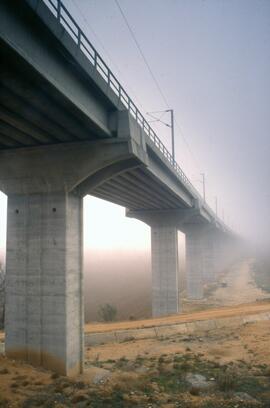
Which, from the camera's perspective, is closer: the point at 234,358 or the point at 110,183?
the point at 234,358

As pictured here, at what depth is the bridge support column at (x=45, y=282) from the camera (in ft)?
54.5

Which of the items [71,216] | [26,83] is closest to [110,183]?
[71,216]

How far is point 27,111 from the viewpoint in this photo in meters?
13.5

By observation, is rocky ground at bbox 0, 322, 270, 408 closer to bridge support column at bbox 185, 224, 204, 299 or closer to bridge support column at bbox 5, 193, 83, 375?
bridge support column at bbox 5, 193, 83, 375

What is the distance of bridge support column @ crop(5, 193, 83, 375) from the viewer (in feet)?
54.5

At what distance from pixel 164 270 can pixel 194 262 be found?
689 inches

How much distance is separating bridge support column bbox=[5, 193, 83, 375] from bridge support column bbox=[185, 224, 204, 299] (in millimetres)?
40085

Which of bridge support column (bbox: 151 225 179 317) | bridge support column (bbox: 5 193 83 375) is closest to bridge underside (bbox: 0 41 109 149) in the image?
bridge support column (bbox: 5 193 83 375)

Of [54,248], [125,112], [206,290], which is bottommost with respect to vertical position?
[206,290]

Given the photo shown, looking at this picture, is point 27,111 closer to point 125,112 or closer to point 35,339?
point 125,112

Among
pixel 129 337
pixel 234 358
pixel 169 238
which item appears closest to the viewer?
pixel 234 358

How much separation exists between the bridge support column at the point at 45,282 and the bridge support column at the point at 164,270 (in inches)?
935

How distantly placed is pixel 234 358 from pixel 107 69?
16.5m

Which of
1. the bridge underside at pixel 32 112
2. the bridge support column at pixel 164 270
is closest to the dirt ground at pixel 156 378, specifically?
the bridge underside at pixel 32 112
